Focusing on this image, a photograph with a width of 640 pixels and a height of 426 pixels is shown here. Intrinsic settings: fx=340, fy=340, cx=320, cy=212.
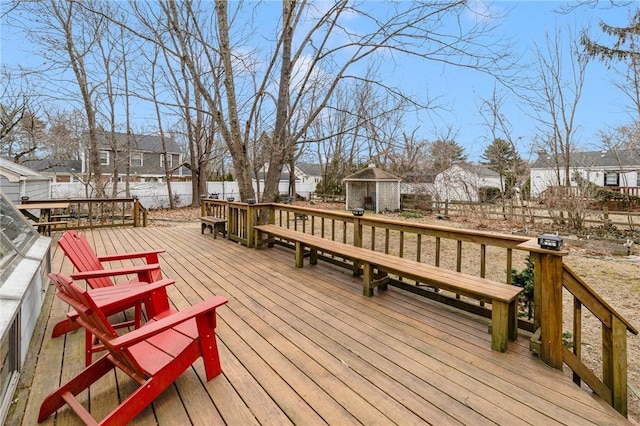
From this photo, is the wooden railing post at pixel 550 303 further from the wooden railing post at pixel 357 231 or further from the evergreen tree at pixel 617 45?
the evergreen tree at pixel 617 45

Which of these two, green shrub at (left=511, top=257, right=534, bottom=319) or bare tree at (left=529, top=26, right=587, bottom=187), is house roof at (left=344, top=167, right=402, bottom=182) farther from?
green shrub at (left=511, top=257, right=534, bottom=319)

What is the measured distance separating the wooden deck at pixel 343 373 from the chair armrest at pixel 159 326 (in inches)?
18.2

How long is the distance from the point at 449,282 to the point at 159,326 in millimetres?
2186

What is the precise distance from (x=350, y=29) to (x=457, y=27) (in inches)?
73.8

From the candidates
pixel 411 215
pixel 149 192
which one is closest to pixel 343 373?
A: pixel 411 215

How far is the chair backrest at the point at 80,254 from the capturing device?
2.67 meters

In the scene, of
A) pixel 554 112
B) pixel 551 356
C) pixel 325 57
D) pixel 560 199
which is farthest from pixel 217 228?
pixel 554 112

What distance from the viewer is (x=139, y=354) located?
6.44ft

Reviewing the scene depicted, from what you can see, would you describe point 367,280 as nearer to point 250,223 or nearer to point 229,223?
point 250,223

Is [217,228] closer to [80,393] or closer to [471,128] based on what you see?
[80,393]

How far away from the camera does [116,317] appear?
10.2 ft

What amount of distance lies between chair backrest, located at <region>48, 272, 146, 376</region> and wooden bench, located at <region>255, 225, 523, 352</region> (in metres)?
2.24

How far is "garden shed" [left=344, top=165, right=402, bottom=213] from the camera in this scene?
1736 cm

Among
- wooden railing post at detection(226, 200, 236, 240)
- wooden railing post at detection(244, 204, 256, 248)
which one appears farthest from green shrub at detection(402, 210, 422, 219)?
wooden railing post at detection(244, 204, 256, 248)
